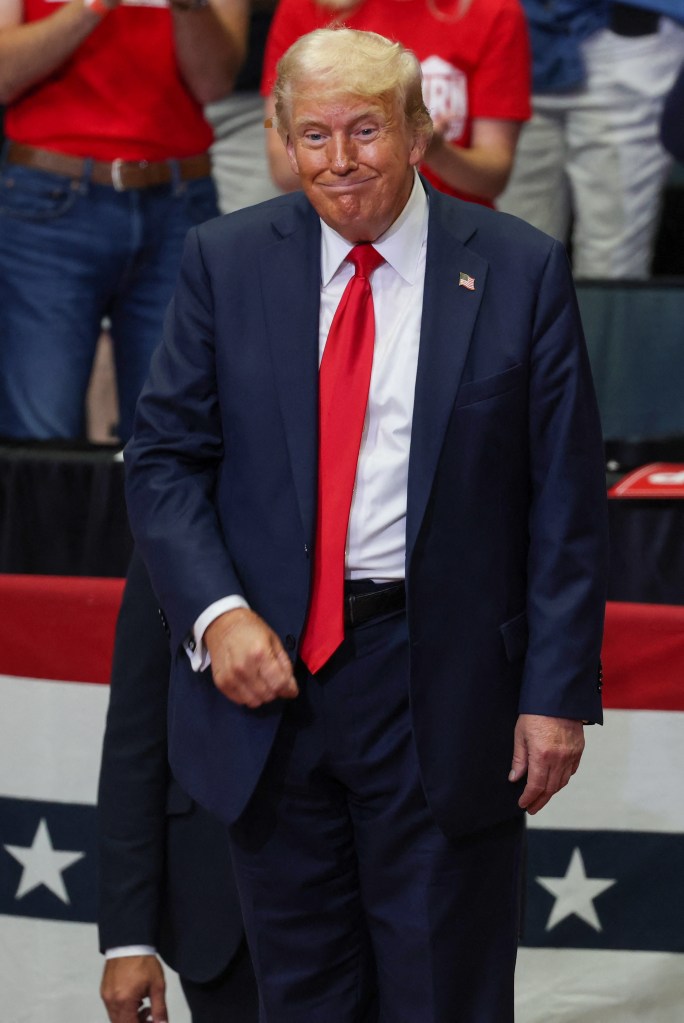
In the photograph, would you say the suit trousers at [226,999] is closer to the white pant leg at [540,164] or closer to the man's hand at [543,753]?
the man's hand at [543,753]

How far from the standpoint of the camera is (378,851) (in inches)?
63.1

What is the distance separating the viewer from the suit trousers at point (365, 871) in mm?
1569

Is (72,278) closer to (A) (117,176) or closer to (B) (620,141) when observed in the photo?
(A) (117,176)

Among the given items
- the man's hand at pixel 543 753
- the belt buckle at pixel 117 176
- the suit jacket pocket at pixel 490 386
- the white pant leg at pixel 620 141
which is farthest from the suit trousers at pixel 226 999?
the white pant leg at pixel 620 141

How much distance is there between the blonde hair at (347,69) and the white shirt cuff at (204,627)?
48 cm

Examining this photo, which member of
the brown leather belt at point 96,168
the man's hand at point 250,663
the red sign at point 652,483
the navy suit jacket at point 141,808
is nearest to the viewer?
the man's hand at point 250,663

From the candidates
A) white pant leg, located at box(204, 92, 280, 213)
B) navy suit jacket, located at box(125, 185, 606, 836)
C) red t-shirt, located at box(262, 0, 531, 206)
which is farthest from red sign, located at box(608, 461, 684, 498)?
white pant leg, located at box(204, 92, 280, 213)

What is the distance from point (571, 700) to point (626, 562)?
0.87 metres

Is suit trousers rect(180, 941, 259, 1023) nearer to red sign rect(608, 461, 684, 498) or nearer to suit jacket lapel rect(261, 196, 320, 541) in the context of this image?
suit jacket lapel rect(261, 196, 320, 541)

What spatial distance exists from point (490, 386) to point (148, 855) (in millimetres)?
677

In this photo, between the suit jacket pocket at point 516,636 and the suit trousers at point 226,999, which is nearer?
the suit jacket pocket at point 516,636

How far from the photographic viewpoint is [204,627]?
151cm

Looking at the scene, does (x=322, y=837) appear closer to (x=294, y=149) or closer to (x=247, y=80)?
(x=294, y=149)

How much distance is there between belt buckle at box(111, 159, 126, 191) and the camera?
280 centimetres
